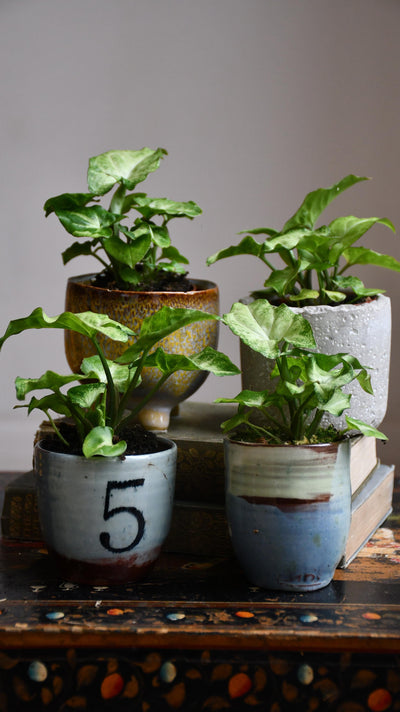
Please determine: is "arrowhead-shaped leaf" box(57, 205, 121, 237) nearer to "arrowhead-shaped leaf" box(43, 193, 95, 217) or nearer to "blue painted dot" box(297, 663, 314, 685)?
"arrowhead-shaped leaf" box(43, 193, 95, 217)

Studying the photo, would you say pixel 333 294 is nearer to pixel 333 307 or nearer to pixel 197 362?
pixel 333 307

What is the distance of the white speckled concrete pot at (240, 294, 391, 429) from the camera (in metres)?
0.93

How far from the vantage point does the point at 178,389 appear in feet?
3.28

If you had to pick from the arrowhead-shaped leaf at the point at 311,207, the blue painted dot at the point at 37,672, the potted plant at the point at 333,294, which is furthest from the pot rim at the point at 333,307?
the blue painted dot at the point at 37,672

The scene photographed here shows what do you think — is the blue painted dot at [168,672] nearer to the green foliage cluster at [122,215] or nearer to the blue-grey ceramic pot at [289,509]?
the blue-grey ceramic pot at [289,509]

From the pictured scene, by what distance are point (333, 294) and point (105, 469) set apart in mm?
338

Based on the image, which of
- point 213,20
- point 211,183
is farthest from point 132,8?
point 211,183

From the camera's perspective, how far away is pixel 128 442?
34.2 inches

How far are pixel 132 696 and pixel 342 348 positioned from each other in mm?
436

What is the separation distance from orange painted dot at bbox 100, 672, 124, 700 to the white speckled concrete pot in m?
0.36

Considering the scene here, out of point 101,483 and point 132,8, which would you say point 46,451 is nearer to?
point 101,483

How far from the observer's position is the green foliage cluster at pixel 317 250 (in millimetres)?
943

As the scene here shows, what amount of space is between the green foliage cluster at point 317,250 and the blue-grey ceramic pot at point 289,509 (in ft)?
0.68

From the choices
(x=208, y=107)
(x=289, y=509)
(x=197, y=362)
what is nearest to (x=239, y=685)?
(x=289, y=509)
